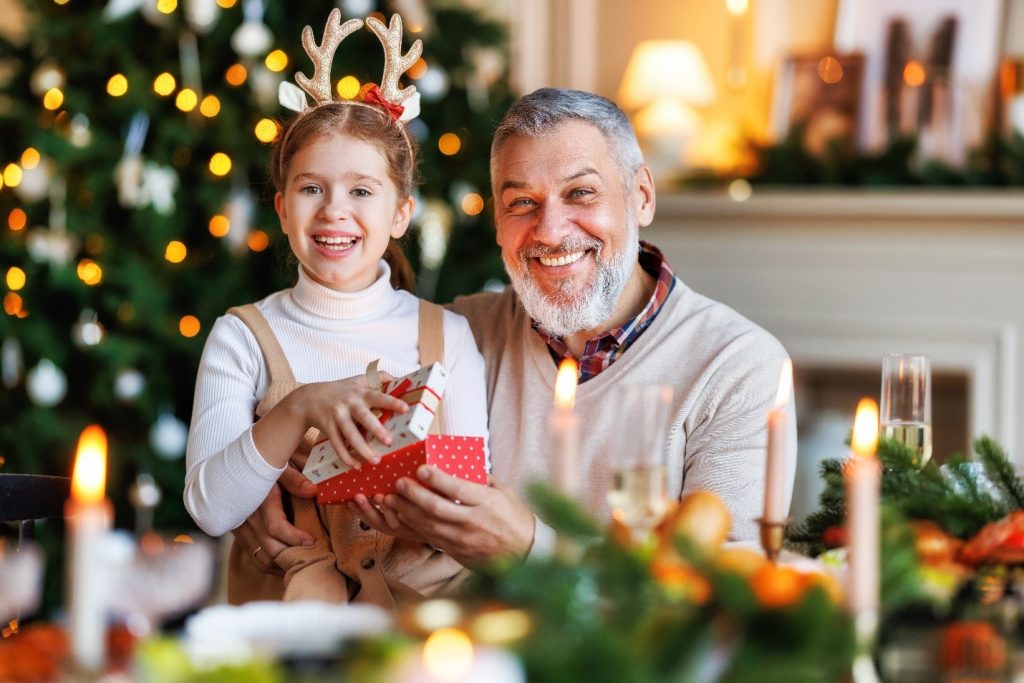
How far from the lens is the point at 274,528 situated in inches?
80.1

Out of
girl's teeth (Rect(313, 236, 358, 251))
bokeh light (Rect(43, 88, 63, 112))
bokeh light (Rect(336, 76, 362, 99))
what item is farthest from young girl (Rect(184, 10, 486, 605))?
bokeh light (Rect(43, 88, 63, 112))

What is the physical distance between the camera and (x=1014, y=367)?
13.2 ft

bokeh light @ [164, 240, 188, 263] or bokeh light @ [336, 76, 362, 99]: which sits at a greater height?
bokeh light @ [336, 76, 362, 99]

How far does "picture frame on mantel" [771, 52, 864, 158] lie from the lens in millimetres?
4250

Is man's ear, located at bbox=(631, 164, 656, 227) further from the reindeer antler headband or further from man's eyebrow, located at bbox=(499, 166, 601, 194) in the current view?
the reindeer antler headband

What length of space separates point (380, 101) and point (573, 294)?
481mm

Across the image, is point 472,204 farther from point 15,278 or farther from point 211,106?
point 15,278

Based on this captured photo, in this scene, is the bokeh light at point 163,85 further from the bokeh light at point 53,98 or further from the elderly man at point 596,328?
the elderly man at point 596,328

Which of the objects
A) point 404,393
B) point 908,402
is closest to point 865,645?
point 404,393

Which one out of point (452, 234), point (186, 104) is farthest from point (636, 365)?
point (186, 104)

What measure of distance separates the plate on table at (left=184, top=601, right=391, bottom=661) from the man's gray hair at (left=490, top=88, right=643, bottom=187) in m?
1.32

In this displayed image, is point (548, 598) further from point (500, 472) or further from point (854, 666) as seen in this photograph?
point (500, 472)

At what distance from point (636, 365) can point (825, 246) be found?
213 cm

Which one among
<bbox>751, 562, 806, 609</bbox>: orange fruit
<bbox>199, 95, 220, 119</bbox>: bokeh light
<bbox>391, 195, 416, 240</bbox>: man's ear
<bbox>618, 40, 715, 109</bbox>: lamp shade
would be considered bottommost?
<bbox>751, 562, 806, 609</bbox>: orange fruit
